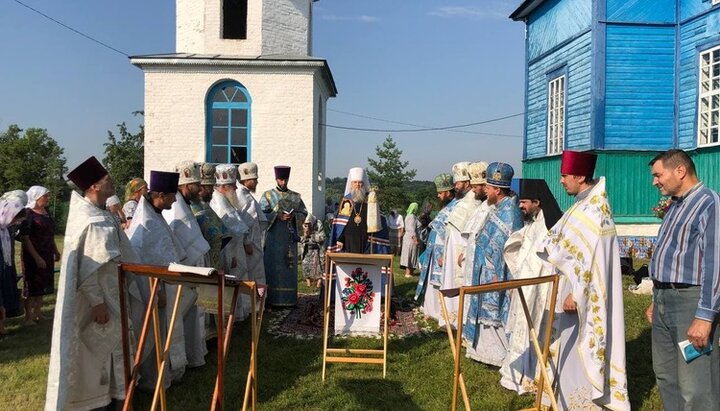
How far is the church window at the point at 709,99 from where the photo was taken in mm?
12688

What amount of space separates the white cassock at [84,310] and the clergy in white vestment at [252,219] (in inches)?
156

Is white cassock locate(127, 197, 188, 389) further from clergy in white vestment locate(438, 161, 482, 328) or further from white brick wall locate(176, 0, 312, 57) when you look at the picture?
white brick wall locate(176, 0, 312, 57)

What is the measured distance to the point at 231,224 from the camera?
298 inches

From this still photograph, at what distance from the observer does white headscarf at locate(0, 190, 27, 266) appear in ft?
25.1

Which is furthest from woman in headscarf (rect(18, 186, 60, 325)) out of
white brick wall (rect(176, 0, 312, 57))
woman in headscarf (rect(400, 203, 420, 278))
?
white brick wall (rect(176, 0, 312, 57))

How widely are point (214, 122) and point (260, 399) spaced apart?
1137cm

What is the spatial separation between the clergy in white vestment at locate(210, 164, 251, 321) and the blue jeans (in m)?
4.95

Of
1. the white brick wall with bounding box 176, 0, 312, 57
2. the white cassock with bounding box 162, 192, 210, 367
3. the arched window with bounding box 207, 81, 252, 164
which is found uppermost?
the white brick wall with bounding box 176, 0, 312, 57

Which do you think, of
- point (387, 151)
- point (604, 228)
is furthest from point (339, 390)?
point (387, 151)

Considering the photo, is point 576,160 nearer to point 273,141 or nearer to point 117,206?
point 117,206

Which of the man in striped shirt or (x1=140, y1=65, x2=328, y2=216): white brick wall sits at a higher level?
(x1=140, y1=65, x2=328, y2=216): white brick wall

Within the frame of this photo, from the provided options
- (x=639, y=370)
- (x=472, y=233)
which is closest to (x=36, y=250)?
(x=472, y=233)

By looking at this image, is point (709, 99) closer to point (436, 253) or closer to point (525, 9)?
point (525, 9)

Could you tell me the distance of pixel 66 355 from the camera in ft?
13.6
